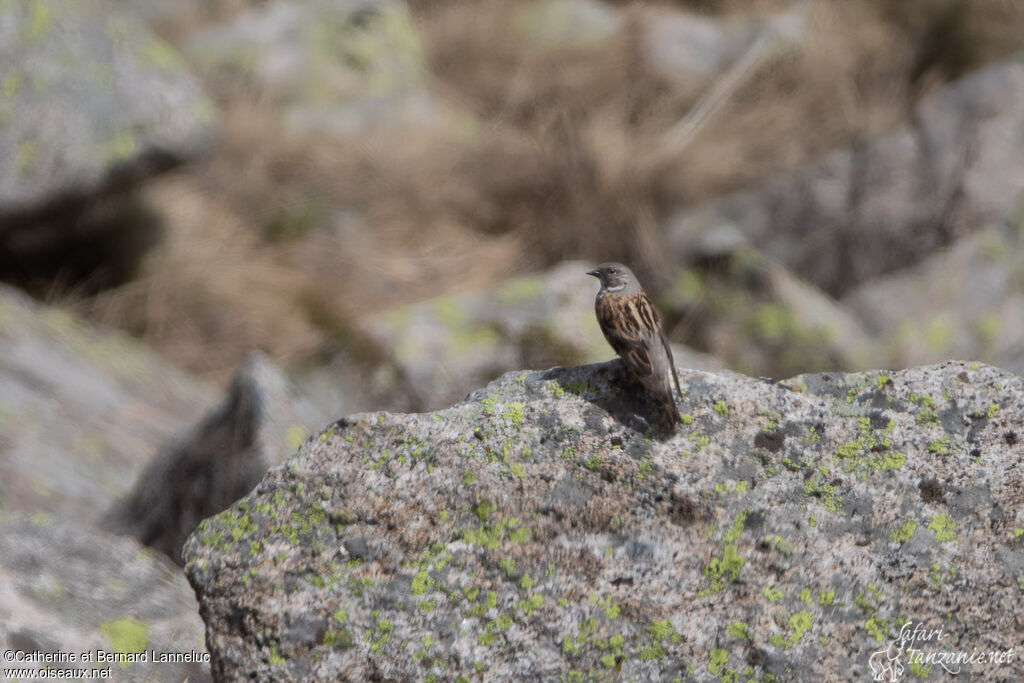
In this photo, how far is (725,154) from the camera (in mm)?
9711

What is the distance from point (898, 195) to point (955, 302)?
1.33 metres

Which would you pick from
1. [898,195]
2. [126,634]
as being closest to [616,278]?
[126,634]

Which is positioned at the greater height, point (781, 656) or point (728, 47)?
point (781, 656)

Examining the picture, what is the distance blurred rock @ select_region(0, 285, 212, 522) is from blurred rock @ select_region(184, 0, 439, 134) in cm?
A: 352

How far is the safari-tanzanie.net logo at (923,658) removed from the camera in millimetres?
2529

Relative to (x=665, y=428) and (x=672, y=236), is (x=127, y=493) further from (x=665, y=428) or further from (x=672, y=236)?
(x=672, y=236)

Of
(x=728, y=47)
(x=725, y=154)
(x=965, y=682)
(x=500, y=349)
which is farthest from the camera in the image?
(x=728, y=47)

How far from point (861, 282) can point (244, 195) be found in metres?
5.32

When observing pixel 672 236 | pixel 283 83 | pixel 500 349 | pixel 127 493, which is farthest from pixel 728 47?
pixel 127 493

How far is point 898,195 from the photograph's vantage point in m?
8.37

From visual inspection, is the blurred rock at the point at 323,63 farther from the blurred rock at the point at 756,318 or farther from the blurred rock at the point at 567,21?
the blurred rock at the point at 756,318

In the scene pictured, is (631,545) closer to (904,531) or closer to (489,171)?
(904,531)

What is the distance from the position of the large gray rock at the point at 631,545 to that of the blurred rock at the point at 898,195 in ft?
16.7

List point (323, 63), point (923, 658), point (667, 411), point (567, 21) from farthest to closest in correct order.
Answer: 1. point (567, 21)
2. point (323, 63)
3. point (667, 411)
4. point (923, 658)
